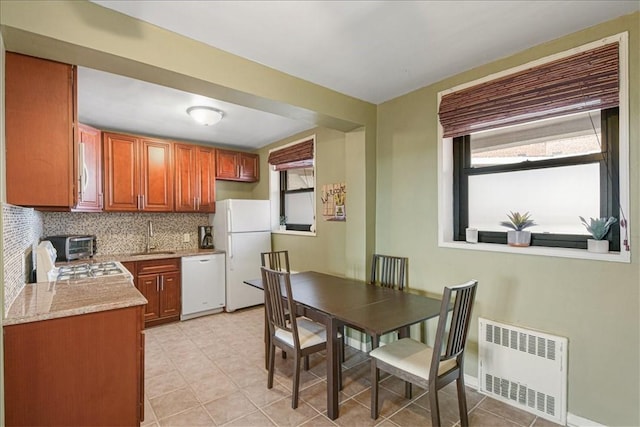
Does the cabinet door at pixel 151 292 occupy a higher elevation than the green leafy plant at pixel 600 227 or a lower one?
lower

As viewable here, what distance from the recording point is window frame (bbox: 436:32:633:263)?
1.75 m

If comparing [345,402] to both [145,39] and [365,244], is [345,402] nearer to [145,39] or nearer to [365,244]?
[365,244]

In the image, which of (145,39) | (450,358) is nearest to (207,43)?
(145,39)

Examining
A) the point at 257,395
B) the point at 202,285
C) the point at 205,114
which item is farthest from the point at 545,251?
the point at 202,285

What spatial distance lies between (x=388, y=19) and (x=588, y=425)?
8.83 ft

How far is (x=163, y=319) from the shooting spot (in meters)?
3.84

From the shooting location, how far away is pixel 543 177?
2.22 meters

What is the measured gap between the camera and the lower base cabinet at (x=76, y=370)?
1.51 metres

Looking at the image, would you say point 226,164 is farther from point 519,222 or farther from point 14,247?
point 519,222

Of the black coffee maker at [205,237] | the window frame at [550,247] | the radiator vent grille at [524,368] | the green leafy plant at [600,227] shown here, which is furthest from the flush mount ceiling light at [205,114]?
the green leafy plant at [600,227]

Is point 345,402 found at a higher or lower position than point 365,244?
lower

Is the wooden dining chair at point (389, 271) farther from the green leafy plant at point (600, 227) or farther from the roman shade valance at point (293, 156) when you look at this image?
the roman shade valance at point (293, 156)

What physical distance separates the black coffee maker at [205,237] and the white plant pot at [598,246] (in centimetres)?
431

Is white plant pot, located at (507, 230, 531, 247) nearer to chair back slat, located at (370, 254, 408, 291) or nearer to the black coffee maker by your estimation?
chair back slat, located at (370, 254, 408, 291)
